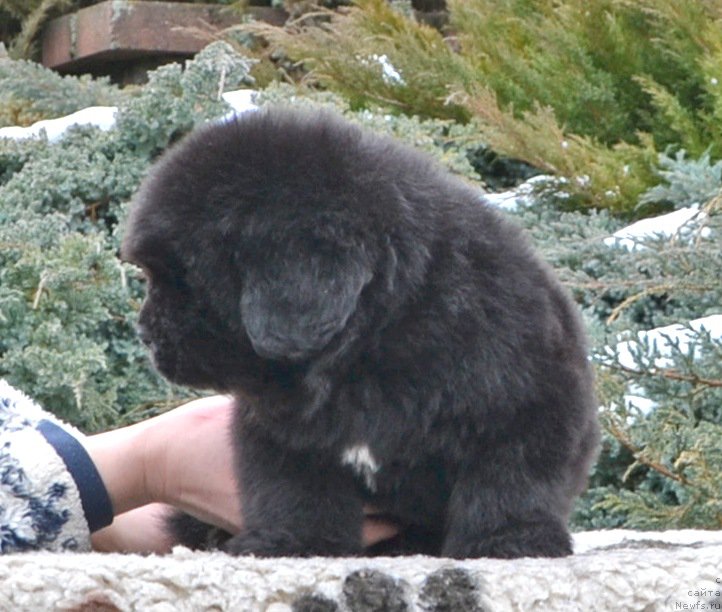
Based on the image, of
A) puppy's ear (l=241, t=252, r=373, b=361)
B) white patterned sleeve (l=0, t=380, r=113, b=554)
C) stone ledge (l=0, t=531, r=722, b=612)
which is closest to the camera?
stone ledge (l=0, t=531, r=722, b=612)

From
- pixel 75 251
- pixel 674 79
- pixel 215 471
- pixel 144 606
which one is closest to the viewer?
pixel 144 606

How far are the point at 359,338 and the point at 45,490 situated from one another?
84cm

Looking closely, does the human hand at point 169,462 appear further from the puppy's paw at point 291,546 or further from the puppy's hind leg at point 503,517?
the puppy's hind leg at point 503,517

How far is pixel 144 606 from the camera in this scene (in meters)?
1.71

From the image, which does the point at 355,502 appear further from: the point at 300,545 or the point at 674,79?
the point at 674,79

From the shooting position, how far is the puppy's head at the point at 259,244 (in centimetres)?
205

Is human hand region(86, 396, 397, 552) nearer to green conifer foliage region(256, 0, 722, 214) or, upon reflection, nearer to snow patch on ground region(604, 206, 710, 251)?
snow patch on ground region(604, 206, 710, 251)

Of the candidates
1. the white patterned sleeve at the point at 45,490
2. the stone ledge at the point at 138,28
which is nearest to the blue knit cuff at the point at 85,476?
the white patterned sleeve at the point at 45,490

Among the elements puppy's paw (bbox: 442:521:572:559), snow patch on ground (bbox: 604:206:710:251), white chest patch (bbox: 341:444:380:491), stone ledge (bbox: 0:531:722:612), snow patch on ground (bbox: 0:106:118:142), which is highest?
snow patch on ground (bbox: 0:106:118:142)

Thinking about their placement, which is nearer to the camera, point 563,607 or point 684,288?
point 563,607

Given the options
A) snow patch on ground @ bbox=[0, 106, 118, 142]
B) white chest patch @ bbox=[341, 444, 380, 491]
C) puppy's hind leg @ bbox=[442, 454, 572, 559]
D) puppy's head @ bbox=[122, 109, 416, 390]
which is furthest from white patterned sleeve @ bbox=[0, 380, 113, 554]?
snow patch on ground @ bbox=[0, 106, 118, 142]

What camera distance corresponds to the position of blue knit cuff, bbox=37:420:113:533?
2.65 metres

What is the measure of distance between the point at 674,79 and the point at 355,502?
354cm

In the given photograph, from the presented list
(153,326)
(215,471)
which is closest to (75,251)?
(215,471)
